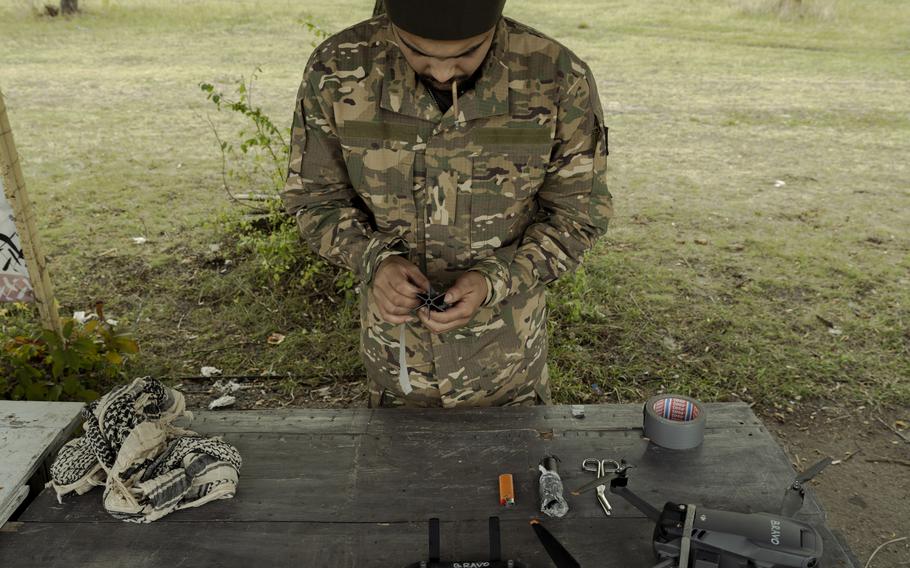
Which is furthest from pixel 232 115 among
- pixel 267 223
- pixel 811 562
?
pixel 811 562

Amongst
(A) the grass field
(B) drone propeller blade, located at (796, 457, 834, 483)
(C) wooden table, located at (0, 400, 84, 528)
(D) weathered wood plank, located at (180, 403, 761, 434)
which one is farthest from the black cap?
(A) the grass field

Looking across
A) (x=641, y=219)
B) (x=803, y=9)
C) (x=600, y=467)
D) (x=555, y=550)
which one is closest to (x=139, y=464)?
(x=555, y=550)

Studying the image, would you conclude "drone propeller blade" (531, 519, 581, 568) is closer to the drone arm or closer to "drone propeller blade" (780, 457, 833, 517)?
the drone arm

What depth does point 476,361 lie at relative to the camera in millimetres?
1937

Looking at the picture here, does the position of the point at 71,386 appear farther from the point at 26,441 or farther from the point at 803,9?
the point at 803,9

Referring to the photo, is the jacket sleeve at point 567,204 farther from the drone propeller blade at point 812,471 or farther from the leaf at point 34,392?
the leaf at point 34,392

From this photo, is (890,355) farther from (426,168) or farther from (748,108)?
(748,108)

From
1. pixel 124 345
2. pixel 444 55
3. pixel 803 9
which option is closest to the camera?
pixel 444 55

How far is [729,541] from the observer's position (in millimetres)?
1304

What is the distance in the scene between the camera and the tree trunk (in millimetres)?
11992

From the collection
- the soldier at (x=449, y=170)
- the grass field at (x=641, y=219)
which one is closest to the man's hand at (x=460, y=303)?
the soldier at (x=449, y=170)

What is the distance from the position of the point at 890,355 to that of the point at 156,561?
11.6 feet

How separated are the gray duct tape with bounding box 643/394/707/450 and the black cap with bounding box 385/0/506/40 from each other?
96 centimetres

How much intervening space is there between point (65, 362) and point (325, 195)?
1.85 m
